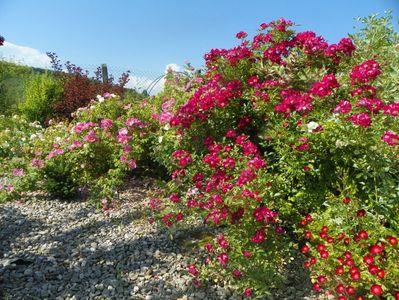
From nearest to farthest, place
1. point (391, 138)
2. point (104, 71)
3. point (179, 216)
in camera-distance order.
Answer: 1. point (391, 138)
2. point (179, 216)
3. point (104, 71)

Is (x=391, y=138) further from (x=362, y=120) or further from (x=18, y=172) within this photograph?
(x=18, y=172)

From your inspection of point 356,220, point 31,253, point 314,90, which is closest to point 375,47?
point 314,90

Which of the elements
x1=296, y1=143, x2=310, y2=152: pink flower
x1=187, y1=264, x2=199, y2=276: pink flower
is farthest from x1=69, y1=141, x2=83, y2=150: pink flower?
x1=296, y1=143, x2=310, y2=152: pink flower

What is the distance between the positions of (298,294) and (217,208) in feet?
2.56

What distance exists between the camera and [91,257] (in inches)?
133

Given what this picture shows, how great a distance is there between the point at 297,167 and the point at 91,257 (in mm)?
1791

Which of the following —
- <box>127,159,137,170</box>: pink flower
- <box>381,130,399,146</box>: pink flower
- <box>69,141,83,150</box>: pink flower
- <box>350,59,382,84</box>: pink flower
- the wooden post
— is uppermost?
the wooden post

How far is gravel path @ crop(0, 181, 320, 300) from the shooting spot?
2884mm

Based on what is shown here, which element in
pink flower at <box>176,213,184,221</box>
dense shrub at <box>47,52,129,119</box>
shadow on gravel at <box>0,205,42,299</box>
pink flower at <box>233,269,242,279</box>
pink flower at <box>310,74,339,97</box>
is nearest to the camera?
pink flower at <box>233,269,242,279</box>

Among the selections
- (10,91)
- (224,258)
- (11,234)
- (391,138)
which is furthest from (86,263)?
(10,91)

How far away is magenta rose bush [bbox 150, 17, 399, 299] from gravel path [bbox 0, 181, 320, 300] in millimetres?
186

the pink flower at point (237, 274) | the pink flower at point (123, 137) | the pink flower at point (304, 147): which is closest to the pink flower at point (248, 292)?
the pink flower at point (237, 274)

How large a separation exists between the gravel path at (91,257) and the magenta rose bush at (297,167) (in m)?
0.19

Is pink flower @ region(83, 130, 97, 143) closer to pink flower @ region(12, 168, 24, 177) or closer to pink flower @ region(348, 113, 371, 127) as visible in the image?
pink flower @ region(12, 168, 24, 177)
